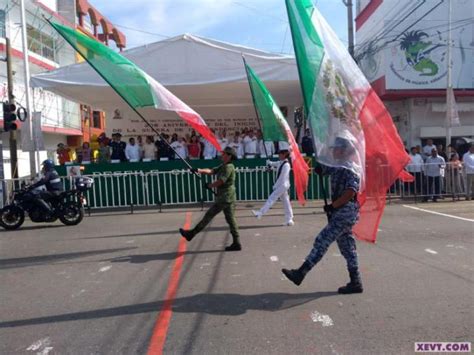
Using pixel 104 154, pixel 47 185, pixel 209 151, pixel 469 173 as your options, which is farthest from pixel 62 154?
pixel 469 173

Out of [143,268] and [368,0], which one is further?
[368,0]

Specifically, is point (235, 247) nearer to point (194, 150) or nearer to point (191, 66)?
point (191, 66)

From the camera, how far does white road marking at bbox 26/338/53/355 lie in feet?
13.4

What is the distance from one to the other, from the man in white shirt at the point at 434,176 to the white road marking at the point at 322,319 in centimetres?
1050

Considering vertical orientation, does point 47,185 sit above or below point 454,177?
above

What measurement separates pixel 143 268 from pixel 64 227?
4989mm

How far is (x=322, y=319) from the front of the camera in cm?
463

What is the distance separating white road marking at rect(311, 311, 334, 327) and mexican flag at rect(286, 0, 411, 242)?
1.27 metres

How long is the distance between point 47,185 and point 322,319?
8.38 meters

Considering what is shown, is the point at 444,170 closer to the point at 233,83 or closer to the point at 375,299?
the point at 233,83

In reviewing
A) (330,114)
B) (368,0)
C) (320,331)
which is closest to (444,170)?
(330,114)

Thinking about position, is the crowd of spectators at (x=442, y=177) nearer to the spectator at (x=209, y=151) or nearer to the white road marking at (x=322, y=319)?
the spectator at (x=209, y=151)

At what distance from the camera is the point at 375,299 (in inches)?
204

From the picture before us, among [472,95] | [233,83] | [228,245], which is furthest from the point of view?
[472,95]
